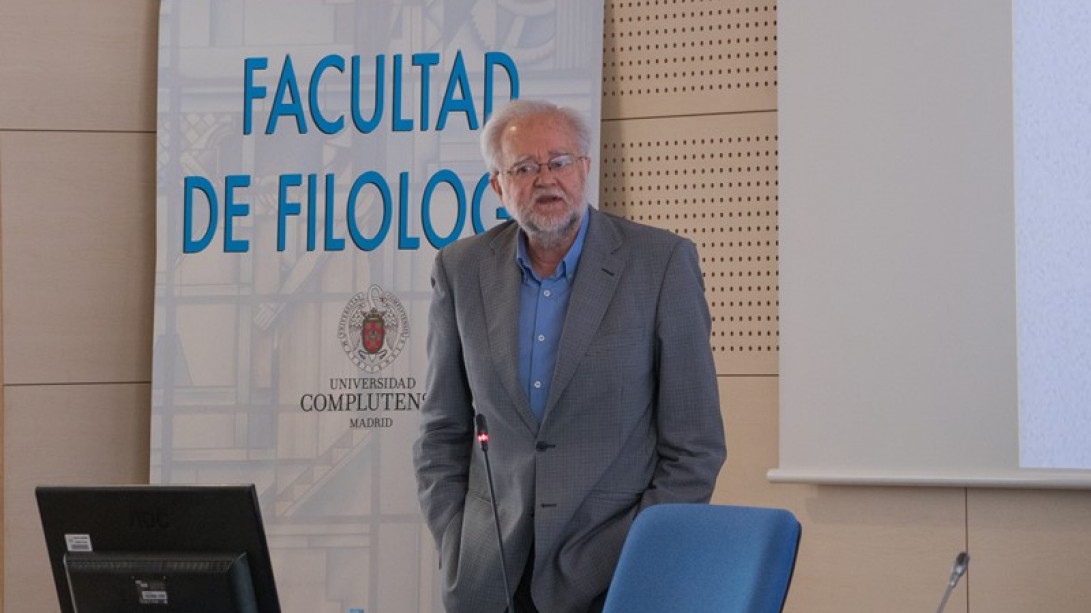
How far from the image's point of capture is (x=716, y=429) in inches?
115

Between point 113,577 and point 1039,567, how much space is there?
2.75 metres

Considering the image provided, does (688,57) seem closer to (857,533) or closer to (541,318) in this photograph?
(857,533)

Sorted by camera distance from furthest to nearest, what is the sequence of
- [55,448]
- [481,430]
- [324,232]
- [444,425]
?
[55,448] < [324,232] < [444,425] < [481,430]

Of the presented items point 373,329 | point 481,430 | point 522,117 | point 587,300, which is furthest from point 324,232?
point 481,430

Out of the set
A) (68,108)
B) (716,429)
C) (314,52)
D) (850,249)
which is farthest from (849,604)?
(68,108)

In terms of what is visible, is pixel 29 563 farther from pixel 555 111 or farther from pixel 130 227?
pixel 555 111

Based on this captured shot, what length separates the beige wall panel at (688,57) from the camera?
4.38 m

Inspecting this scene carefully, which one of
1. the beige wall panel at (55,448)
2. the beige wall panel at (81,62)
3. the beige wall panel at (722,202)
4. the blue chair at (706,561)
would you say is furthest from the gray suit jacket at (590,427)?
the beige wall panel at (81,62)

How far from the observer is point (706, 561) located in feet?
7.68

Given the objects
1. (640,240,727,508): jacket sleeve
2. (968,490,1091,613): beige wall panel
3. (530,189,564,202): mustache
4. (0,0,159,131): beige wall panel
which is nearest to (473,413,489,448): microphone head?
(640,240,727,508): jacket sleeve

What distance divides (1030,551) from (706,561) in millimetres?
2038

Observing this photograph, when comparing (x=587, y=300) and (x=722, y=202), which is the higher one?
(x=722, y=202)

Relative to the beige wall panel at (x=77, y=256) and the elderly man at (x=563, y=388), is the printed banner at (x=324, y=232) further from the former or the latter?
the elderly man at (x=563, y=388)

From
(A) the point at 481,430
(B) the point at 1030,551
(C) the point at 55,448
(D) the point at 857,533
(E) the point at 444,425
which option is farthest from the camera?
(C) the point at 55,448
